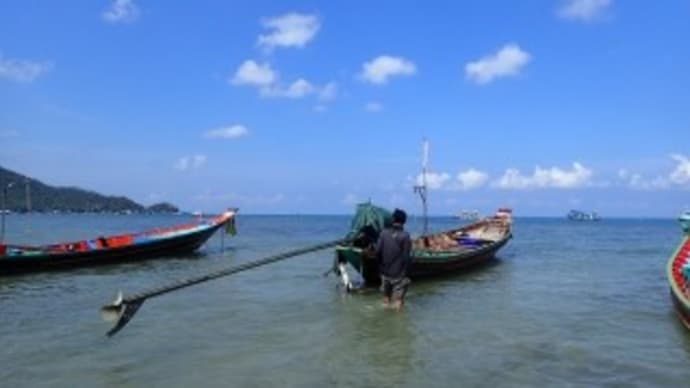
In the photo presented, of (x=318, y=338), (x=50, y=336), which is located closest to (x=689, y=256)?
(x=318, y=338)

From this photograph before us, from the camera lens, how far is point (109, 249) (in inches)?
1078

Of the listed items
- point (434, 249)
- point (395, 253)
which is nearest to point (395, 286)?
point (395, 253)

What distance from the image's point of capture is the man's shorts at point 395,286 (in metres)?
14.3

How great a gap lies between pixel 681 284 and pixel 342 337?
6925 mm

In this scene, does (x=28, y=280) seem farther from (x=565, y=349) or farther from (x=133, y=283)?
(x=565, y=349)

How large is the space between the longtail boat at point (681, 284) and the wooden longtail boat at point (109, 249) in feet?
63.2

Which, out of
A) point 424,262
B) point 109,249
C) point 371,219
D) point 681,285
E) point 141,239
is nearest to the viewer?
point 681,285

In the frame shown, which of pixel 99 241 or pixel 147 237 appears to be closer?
pixel 99 241

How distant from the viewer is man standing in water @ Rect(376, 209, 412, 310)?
13906 millimetres

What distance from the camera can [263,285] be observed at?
68.9 ft

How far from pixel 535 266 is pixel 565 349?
61.3 ft

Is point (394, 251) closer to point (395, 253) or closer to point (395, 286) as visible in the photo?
point (395, 253)

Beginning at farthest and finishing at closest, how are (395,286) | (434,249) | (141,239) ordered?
(141,239)
(434,249)
(395,286)

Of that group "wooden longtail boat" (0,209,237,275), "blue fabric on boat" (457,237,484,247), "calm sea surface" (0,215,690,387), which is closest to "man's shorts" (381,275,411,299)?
"calm sea surface" (0,215,690,387)
